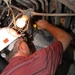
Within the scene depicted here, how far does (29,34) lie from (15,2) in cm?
39

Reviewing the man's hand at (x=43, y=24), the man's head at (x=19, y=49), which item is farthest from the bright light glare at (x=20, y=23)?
the man's hand at (x=43, y=24)

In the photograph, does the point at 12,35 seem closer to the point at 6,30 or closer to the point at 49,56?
the point at 6,30

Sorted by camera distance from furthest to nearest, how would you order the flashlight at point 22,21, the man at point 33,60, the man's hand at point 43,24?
the man's hand at point 43,24, the flashlight at point 22,21, the man at point 33,60

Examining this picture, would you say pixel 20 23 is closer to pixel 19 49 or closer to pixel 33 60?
pixel 19 49

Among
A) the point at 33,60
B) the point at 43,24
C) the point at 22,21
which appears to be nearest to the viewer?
the point at 33,60

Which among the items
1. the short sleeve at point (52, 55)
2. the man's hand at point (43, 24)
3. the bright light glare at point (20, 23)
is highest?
the bright light glare at point (20, 23)

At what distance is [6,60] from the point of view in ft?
5.81

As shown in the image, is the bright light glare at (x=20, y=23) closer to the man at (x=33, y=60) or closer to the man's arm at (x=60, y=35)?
the man at (x=33, y=60)

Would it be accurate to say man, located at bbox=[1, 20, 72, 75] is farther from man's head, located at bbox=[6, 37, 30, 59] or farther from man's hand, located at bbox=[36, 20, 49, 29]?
man's hand, located at bbox=[36, 20, 49, 29]

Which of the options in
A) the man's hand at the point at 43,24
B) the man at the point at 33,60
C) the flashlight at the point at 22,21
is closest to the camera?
the man at the point at 33,60

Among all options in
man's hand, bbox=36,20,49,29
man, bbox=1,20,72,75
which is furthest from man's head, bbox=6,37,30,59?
man's hand, bbox=36,20,49,29

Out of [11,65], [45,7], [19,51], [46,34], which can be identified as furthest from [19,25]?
[46,34]

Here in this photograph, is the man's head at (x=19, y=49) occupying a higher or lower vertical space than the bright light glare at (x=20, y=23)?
lower

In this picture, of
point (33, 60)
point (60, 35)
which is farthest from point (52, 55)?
point (60, 35)
